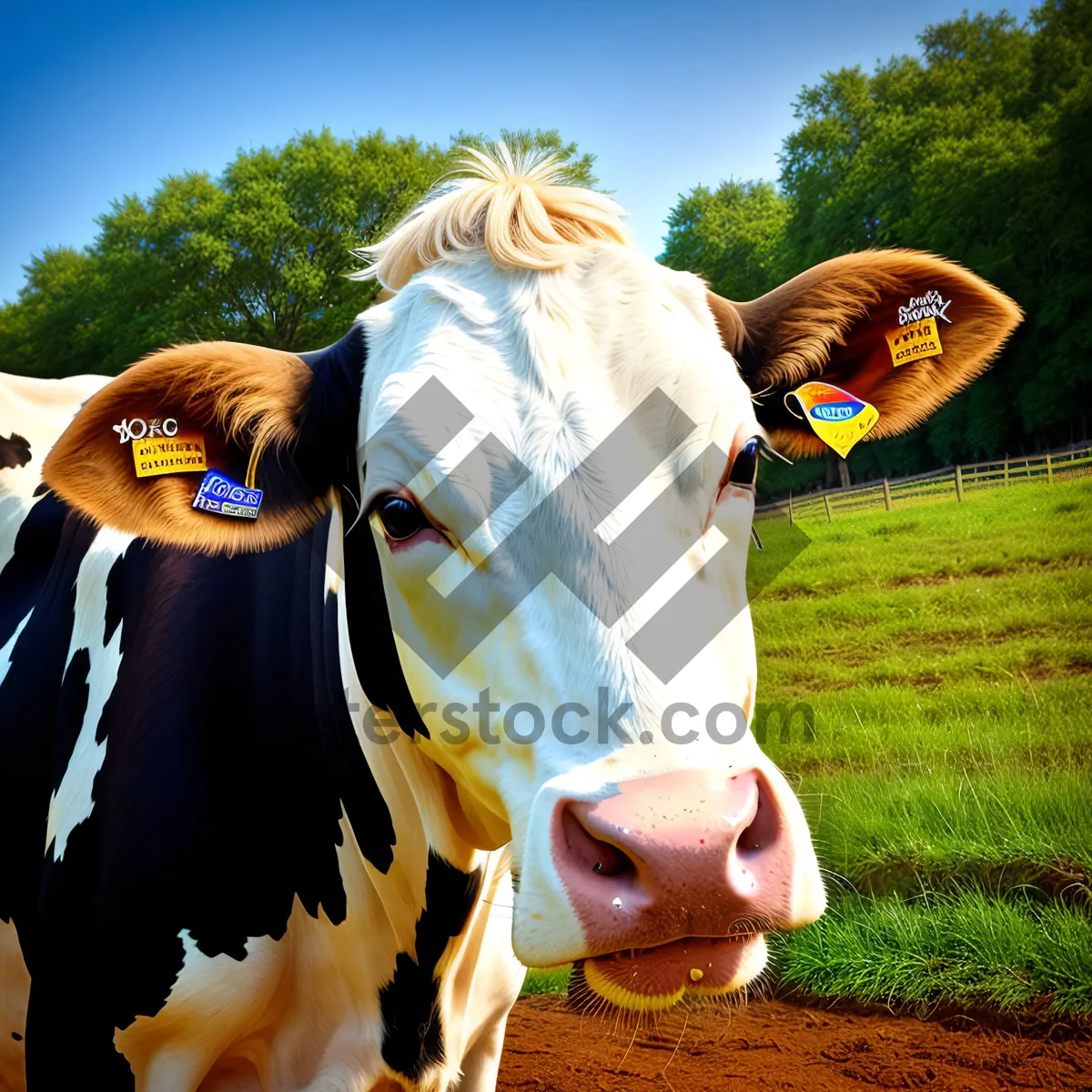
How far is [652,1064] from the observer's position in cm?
400

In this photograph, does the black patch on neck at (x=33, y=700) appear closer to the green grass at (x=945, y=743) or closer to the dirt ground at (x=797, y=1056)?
the dirt ground at (x=797, y=1056)

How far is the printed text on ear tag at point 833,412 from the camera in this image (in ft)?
7.93

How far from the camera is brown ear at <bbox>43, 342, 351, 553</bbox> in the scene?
6.63 ft

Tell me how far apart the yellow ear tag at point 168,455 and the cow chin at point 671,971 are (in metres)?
1.46

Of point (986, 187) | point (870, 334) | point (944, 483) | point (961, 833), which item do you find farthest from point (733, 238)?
point (870, 334)

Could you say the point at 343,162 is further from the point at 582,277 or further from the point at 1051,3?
the point at 582,277

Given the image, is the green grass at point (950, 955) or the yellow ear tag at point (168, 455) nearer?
the yellow ear tag at point (168, 455)

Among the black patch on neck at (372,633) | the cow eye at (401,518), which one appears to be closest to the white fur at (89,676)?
the black patch on neck at (372,633)

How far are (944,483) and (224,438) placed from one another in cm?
694

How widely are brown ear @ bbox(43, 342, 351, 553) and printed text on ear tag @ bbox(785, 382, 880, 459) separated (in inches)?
51.4

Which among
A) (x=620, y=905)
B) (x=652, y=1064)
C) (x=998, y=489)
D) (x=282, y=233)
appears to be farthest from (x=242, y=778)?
(x=282, y=233)

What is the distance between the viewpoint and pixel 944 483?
7625mm

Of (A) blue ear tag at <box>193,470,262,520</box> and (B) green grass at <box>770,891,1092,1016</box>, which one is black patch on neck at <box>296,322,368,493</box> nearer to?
(A) blue ear tag at <box>193,470,262,520</box>

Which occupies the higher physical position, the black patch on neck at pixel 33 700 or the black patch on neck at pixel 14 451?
the black patch on neck at pixel 14 451
